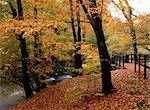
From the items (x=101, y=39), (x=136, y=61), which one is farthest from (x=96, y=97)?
(x=136, y=61)

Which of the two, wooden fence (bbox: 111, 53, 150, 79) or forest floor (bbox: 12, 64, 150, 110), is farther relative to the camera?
wooden fence (bbox: 111, 53, 150, 79)

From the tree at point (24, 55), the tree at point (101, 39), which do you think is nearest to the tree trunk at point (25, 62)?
the tree at point (24, 55)

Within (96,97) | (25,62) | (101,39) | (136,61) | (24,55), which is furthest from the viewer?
(136,61)

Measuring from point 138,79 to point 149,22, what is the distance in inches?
448

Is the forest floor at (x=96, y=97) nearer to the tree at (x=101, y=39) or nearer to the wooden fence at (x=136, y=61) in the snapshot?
the tree at (x=101, y=39)

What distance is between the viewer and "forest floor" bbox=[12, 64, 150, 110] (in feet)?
44.2

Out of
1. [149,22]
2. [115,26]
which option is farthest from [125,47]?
[149,22]

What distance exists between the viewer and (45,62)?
23.7m

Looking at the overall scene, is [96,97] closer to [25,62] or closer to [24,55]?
[24,55]

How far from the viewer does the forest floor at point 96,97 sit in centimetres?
1347

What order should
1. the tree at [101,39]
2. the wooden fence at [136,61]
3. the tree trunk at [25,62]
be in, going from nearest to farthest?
the tree at [101,39] < the wooden fence at [136,61] < the tree trunk at [25,62]

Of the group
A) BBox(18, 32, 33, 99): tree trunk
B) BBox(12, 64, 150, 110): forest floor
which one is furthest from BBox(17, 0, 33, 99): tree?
BBox(12, 64, 150, 110): forest floor

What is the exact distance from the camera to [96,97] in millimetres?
15625

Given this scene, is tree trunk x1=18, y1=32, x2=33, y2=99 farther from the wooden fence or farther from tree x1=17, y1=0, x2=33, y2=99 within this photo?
the wooden fence
